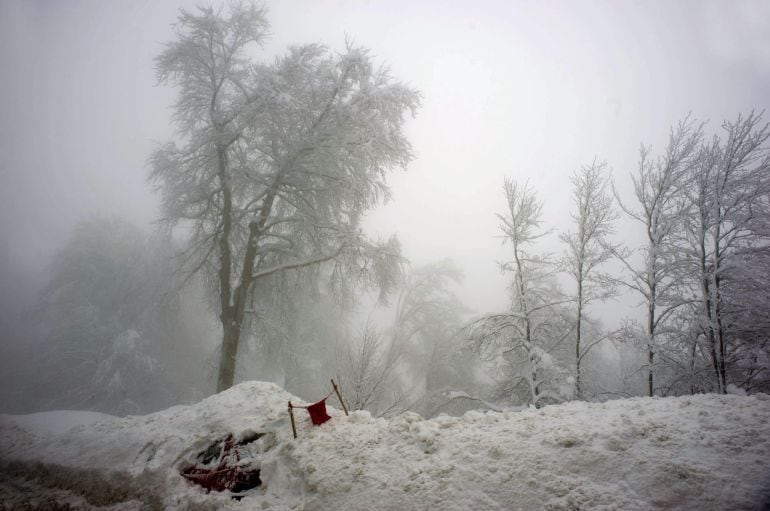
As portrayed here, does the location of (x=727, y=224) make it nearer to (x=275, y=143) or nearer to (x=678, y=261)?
(x=678, y=261)

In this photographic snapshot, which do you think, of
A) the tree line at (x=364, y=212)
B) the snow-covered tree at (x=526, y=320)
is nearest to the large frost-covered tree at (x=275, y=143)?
the tree line at (x=364, y=212)

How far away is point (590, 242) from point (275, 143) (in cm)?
893

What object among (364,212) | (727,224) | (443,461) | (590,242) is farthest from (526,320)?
(443,461)

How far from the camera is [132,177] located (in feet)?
269

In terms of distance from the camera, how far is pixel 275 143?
8203 mm

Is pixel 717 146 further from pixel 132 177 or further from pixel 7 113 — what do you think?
pixel 7 113

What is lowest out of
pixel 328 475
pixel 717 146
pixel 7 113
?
pixel 328 475

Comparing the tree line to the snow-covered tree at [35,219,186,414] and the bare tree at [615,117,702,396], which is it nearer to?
the bare tree at [615,117,702,396]

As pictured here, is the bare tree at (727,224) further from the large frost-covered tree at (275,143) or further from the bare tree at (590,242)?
the large frost-covered tree at (275,143)

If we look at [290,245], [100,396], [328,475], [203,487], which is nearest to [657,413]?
[328,475]

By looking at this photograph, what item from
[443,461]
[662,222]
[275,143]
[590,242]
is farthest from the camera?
[590,242]

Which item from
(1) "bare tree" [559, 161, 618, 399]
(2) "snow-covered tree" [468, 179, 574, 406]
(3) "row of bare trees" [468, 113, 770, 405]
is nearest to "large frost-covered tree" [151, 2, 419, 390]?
(2) "snow-covered tree" [468, 179, 574, 406]

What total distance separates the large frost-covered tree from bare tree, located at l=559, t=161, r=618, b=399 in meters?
5.20

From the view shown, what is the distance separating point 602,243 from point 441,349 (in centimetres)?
938
